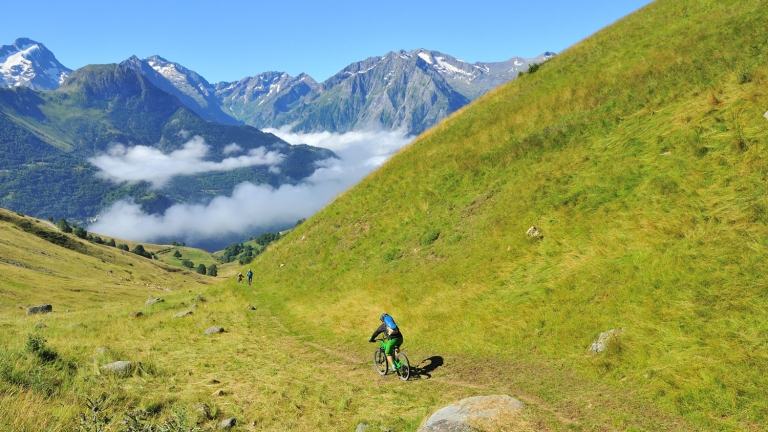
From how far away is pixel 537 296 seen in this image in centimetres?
1546

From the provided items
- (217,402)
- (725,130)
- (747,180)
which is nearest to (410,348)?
(217,402)

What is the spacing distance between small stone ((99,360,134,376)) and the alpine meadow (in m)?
0.26

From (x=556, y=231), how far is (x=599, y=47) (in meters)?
27.4

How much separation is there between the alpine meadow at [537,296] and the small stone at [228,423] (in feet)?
1.43

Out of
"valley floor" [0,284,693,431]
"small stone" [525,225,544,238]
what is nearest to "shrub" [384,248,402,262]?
"valley floor" [0,284,693,431]

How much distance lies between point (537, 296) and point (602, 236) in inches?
145

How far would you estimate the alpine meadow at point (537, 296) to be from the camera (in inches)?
390

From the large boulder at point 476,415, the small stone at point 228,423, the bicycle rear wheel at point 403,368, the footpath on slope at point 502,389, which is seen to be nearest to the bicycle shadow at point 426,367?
the footpath on slope at point 502,389

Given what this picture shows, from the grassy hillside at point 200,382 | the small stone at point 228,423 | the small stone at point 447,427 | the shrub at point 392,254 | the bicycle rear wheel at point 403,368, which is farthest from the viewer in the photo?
the shrub at point 392,254

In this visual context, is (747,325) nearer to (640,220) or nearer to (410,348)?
(640,220)

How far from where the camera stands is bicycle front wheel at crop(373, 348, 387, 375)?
1566cm

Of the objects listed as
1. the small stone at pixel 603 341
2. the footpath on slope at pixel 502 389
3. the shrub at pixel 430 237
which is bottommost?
the footpath on slope at pixel 502 389

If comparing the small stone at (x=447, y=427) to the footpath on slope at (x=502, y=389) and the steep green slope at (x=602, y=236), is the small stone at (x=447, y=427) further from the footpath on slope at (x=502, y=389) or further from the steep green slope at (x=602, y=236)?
the steep green slope at (x=602, y=236)

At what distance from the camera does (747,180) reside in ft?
43.3
